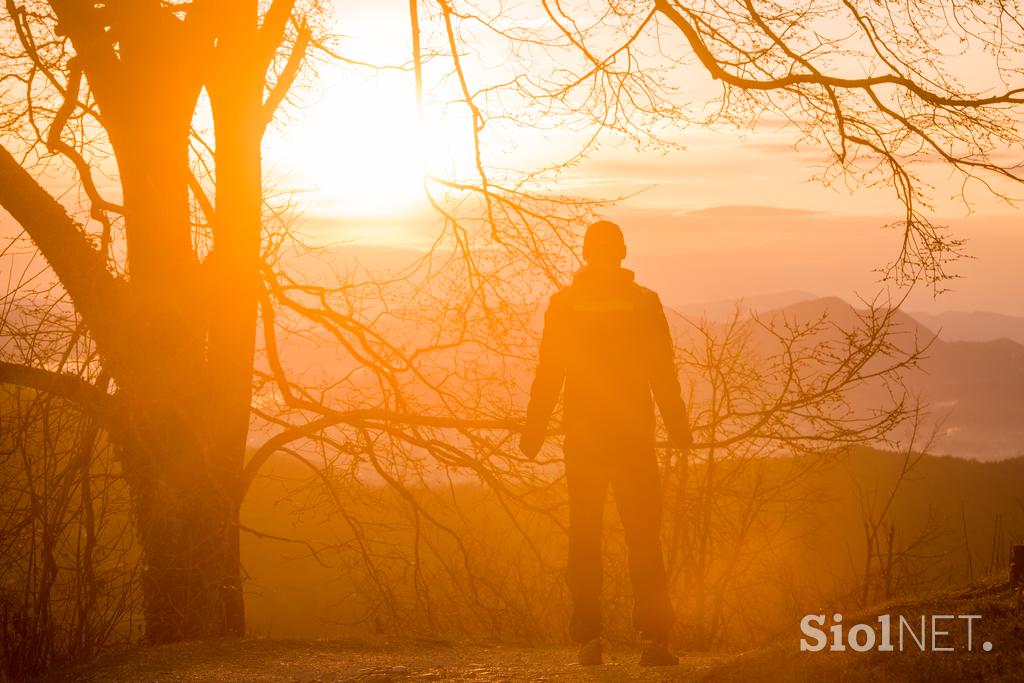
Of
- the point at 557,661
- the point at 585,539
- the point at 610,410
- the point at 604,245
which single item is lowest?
the point at 557,661

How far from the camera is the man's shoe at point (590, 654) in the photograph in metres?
6.27

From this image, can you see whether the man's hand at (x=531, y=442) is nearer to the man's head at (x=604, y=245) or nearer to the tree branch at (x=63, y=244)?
the man's head at (x=604, y=245)

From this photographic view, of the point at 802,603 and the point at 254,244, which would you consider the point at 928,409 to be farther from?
the point at 254,244

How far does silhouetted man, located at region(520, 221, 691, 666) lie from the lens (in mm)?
6117

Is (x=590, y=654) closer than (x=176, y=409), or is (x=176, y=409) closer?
(x=590, y=654)

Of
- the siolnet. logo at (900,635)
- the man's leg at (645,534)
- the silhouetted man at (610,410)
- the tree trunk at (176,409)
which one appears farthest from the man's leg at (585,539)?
the tree trunk at (176,409)

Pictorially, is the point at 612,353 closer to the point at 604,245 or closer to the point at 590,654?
the point at 604,245

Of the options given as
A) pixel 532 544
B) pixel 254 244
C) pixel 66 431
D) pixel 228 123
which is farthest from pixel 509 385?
pixel 66 431

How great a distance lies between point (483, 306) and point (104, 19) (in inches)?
167

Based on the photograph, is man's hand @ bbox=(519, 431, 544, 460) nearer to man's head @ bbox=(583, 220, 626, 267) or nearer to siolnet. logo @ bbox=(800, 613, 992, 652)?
man's head @ bbox=(583, 220, 626, 267)

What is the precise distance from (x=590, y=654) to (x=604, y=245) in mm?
2437

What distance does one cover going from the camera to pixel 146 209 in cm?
883

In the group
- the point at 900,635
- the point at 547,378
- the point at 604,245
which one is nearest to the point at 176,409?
the point at 547,378

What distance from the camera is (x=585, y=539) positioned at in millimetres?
6324
